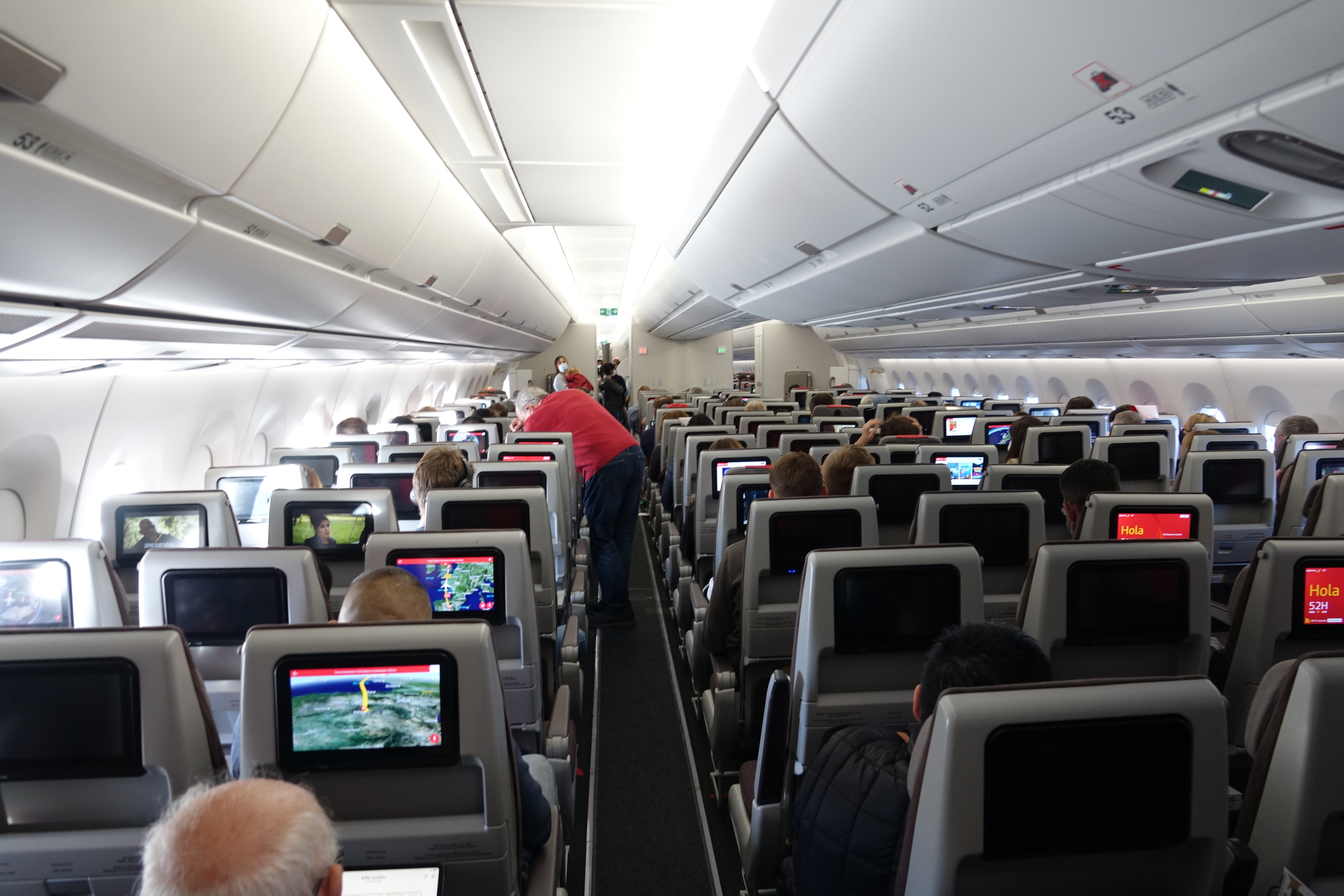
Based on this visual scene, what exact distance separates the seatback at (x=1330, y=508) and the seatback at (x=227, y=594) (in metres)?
4.79

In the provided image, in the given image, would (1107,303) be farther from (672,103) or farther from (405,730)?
(405,730)

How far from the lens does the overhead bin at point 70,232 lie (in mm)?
2213

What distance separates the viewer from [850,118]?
3.27 m

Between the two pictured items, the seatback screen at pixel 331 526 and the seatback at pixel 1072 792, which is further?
the seatback screen at pixel 331 526

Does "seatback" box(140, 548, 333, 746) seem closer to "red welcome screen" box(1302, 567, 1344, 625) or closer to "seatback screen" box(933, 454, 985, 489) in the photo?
"red welcome screen" box(1302, 567, 1344, 625)

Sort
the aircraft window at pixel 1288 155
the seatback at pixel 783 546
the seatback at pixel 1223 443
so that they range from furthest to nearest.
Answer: the seatback at pixel 1223 443 → the seatback at pixel 783 546 → the aircraft window at pixel 1288 155

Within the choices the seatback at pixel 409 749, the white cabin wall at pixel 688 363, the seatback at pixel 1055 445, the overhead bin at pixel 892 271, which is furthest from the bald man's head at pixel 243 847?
the white cabin wall at pixel 688 363

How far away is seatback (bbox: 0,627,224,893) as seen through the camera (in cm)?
168

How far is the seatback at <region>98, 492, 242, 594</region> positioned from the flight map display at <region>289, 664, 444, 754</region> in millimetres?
2507

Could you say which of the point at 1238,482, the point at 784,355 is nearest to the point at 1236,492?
the point at 1238,482

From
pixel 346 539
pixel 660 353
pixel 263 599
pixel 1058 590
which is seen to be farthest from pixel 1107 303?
pixel 660 353

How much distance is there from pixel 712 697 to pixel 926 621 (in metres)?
1.36

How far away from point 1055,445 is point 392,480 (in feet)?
20.2

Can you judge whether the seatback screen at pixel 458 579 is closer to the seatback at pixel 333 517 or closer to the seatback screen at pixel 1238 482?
the seatback at pixel 333 517
